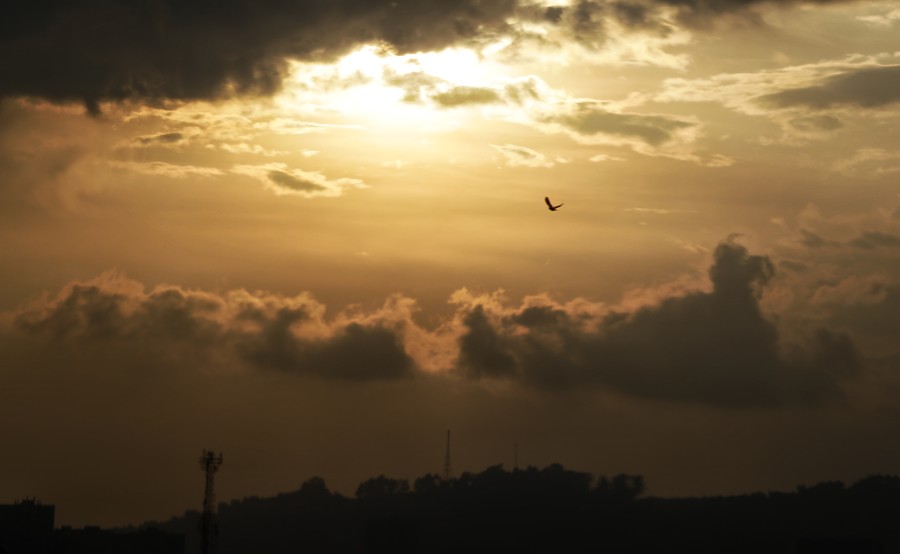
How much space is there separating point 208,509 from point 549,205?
8311cm

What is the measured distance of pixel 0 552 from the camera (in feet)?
248

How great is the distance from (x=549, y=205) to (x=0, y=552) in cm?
8395

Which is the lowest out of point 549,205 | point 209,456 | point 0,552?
point 0,552

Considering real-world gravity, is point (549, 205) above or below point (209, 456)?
above

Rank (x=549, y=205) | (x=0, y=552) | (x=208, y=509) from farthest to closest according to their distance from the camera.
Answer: (x=208, y=509) < (x=549, y=205) < (x=0, y=552)

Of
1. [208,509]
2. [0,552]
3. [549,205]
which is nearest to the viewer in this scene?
[0,552]

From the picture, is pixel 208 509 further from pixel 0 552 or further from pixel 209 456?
pixel 0 552

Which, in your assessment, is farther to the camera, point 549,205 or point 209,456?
point 209,456

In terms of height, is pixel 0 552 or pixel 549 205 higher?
pixel 549 205

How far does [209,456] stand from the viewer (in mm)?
196750

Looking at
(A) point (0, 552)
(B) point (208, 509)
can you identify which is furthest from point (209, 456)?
(A) point (0, 552)

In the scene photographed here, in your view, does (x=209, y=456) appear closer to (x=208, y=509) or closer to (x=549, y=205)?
(x=208, y=509)

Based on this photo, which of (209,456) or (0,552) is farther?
(209,456)

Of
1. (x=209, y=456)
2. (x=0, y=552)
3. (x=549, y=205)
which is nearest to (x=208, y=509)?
(x=209, y=456)
